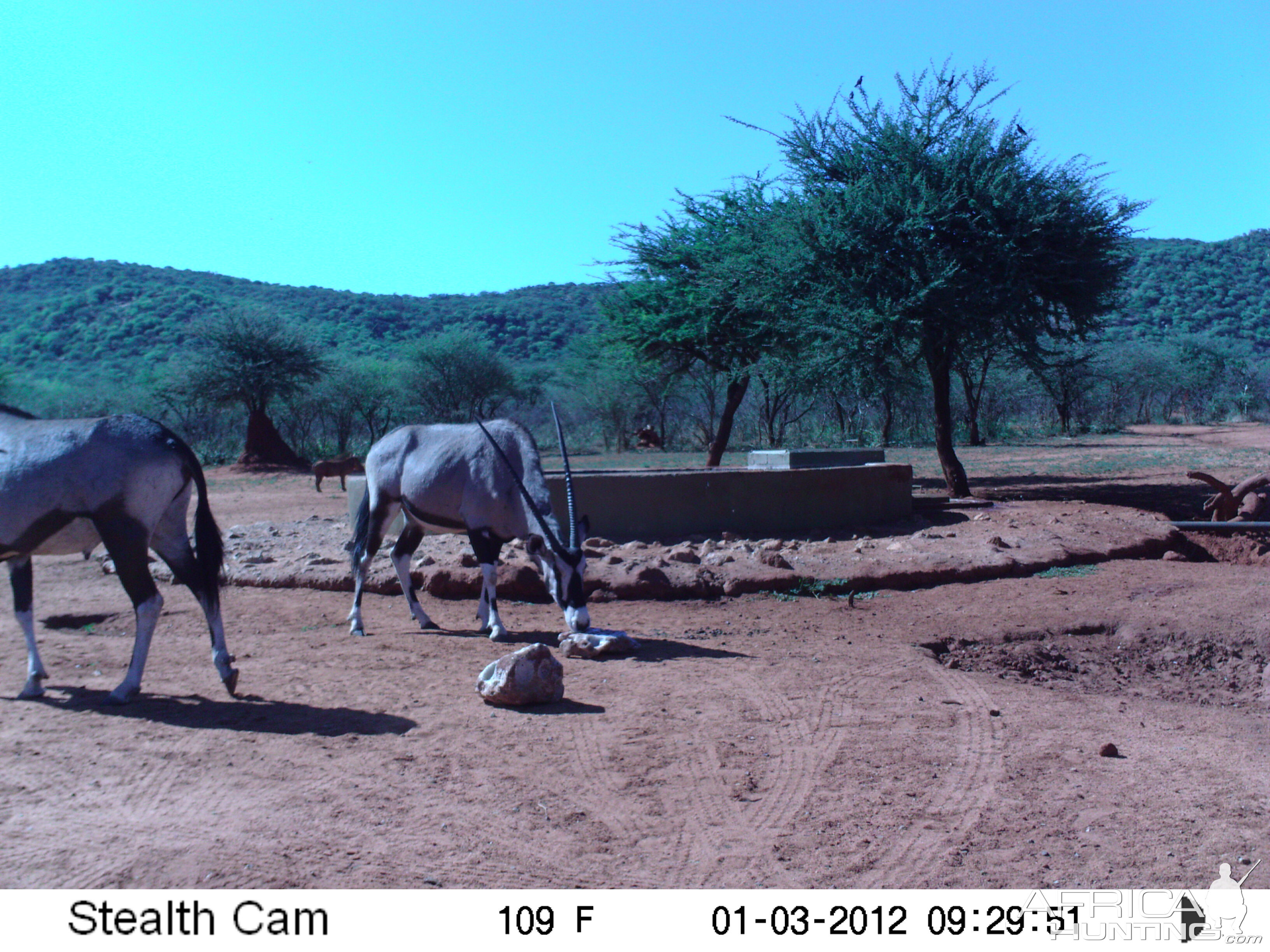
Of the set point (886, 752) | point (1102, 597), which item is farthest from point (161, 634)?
point (1102, 597)

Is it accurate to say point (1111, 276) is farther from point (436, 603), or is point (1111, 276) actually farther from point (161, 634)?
point (161, 634)

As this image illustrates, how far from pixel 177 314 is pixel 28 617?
57403mm

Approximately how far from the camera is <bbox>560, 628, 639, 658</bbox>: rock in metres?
6.92

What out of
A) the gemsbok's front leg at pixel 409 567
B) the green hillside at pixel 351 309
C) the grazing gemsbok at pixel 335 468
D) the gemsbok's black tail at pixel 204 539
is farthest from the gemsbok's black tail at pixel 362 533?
the green hillside at pixel 351 309

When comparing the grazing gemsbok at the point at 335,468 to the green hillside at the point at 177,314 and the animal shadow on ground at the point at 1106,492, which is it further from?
the green hillside at the point at 177,314

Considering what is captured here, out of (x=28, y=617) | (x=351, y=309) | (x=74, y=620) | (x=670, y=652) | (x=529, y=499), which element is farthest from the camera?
(x=351, y=309)

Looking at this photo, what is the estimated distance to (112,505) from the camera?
5.69 metres

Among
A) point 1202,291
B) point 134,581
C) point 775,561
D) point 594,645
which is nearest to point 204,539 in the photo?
point 134,581

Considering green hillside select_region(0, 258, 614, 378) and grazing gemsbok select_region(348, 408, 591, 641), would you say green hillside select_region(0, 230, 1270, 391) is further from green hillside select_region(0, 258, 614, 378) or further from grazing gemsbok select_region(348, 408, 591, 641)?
grazing gemsbok select_region(348, 408, 591, 641)

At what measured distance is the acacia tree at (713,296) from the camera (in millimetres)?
17625

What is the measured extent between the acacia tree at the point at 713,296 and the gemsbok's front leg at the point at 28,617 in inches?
503

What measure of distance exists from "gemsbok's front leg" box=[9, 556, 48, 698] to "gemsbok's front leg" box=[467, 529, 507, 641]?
3062mm
